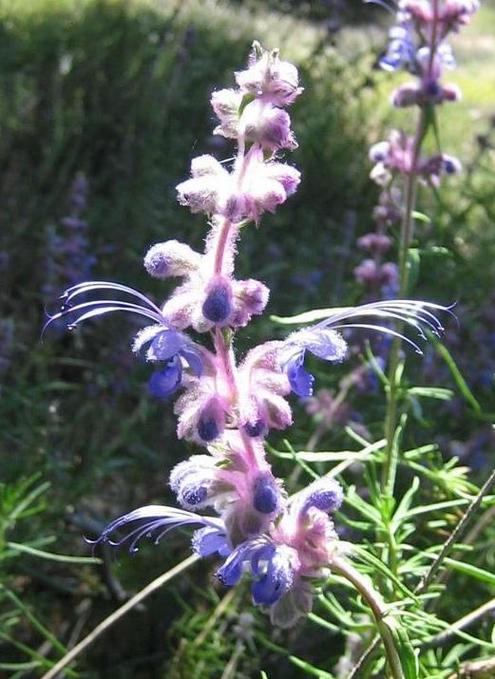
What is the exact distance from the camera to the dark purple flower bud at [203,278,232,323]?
780mm

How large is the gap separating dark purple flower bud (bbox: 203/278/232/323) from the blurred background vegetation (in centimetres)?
52

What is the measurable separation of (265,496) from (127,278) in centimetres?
203

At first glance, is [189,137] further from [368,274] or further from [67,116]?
[368,274]

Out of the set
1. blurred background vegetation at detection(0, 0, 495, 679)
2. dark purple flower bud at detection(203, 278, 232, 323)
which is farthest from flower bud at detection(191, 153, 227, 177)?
blurred background vegetation at detection(0, 0, 495, 679)

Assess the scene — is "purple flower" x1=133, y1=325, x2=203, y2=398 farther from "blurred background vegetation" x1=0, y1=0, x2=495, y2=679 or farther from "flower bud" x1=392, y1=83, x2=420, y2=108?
"flower bud" x1=392, y1=83, x2=420, y2=108

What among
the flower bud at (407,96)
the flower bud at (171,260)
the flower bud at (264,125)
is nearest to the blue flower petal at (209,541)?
the flower bud at (171,260)

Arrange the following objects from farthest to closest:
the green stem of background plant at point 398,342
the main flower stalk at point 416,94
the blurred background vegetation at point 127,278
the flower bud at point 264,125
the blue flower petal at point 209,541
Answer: the blurred background vegetation at point 127,278 → the main flower stalk at point 416,94 → the green stem of background plant at point 398,342 → the blue flower petal at point 209,541 → the flower bud at point 264,125

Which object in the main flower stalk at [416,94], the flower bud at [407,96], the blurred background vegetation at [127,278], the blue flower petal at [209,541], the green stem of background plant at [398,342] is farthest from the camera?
the blurred background vegetation at [127,278]

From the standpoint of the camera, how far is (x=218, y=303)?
2.56 ft

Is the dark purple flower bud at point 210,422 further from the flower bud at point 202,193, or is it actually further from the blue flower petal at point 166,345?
the flower bud at point 202,193

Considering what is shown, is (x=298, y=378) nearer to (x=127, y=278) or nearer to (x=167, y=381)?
(x=167, y=381)

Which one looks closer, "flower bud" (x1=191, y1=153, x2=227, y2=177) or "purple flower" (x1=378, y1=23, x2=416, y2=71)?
"flower bud" (x1=191, y1=153, x2=227, y2=177)

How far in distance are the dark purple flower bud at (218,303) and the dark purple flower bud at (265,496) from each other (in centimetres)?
15

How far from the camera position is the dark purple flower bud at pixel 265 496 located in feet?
2.65
